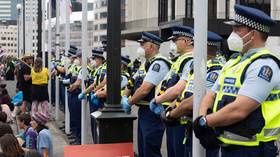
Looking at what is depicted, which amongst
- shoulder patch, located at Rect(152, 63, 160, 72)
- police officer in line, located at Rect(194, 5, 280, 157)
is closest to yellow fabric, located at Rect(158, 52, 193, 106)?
shoulder patch, located at Rect(152, 63, 160, 72)

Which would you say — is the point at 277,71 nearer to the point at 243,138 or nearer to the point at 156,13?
the point at 243,138

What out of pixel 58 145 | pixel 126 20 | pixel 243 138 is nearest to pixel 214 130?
pixel 243 138

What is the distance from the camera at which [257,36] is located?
4.34 metres

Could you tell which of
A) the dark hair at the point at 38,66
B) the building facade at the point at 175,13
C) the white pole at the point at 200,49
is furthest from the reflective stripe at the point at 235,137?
the building facade at the point at 175,13

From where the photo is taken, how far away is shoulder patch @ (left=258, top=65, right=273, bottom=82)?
4152mm

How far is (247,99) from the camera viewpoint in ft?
13.6

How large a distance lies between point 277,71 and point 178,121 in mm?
1914

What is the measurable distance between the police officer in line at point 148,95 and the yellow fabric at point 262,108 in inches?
114

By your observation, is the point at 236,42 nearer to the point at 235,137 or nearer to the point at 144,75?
the point at 235,137

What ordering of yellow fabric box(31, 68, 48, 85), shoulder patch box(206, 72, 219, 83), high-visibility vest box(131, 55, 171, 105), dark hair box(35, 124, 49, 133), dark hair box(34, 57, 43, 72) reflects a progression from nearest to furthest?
shoulder patch box(206, 72, 219, 83), high-visibility vest box(131, 55, 171, 105), dark hair box(35, 124, 49, 133), dark hair box(34, 57, 43, 72), yellow fabric box(31, 68, 48, 85)

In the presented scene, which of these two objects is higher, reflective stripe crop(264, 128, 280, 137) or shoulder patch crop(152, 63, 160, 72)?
shoulder patch crop(152, 63, 160, 72)

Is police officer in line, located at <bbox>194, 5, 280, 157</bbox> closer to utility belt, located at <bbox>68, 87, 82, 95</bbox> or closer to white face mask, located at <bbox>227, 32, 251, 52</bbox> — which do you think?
white face mask, located at <bbox>227, 32, 251, 52</bbox>

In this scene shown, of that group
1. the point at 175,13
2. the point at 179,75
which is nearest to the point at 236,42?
the point at 179,75

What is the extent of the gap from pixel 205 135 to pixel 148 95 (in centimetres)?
314
